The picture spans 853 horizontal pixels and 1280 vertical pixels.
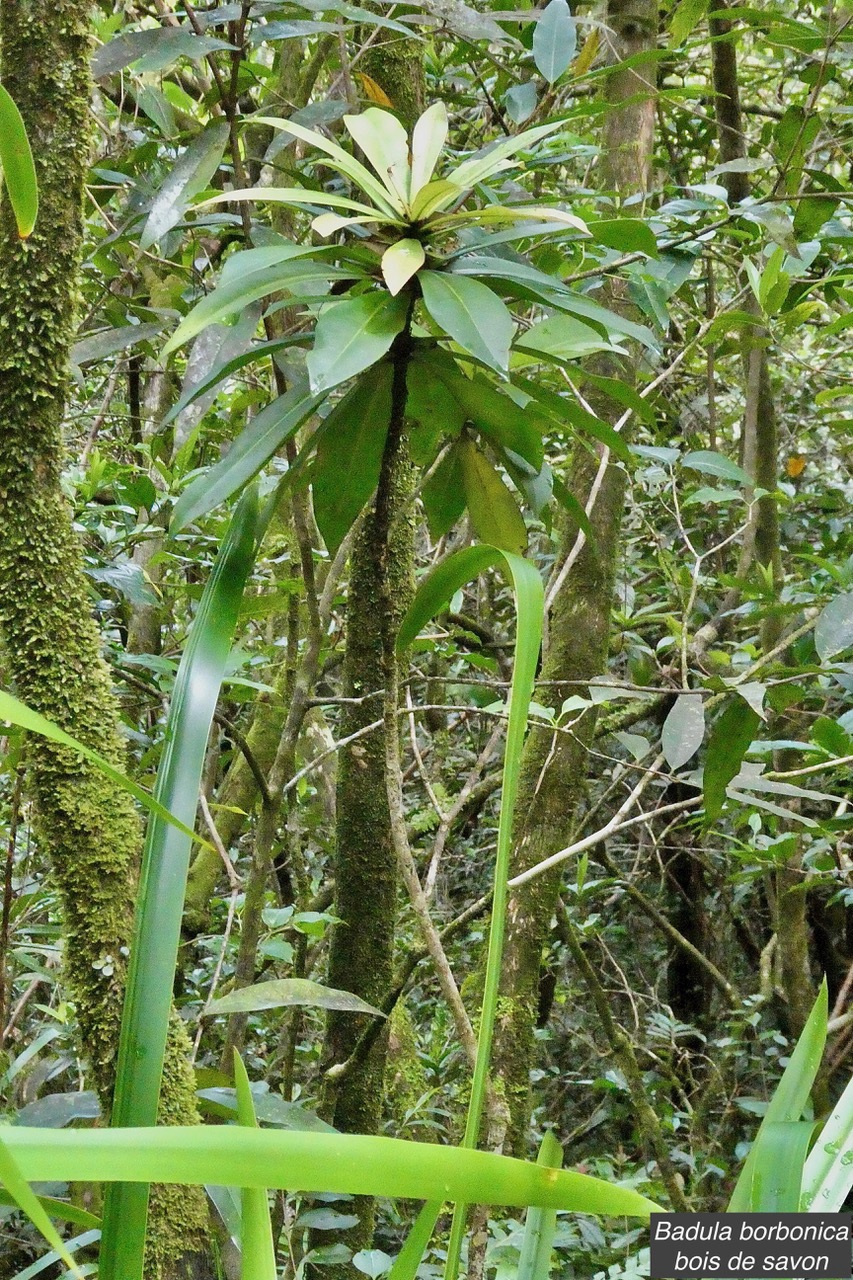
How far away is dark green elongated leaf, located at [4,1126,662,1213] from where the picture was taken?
309 millimetres

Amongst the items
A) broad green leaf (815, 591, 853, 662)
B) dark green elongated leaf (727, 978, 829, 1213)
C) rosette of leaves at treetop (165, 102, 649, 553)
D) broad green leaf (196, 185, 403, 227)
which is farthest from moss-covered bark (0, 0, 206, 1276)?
broad green leaf (815, 591, 853, 662)

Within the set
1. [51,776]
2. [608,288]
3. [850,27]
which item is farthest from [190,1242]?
[850,27]

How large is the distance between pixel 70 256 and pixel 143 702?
1.04m

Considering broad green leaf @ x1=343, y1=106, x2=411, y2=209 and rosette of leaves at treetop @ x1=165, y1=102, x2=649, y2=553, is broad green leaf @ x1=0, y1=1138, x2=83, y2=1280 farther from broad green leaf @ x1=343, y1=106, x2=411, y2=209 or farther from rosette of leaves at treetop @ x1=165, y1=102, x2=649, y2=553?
broad green leaf @ x1=343, y1=106, x2=411, y2=209

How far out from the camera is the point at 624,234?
0.83m

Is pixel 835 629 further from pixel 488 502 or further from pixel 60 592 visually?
pixel 60 592

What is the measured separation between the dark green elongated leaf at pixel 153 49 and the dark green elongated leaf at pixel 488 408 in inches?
15.8

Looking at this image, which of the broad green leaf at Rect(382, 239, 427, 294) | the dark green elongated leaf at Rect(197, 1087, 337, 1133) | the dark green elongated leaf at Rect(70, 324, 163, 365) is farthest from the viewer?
the dark green elongated leaf at Rect(70, 324, 163, 365)

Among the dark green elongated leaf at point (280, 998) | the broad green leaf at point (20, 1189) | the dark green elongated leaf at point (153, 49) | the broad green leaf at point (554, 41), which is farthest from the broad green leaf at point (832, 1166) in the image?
the broad green leaf at point (554, 41)

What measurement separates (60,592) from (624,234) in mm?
522

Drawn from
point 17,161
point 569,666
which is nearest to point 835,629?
point 569,666

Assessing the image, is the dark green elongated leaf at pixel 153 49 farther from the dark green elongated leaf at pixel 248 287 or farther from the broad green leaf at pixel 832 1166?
the broad green leaf at pixel 832 1166

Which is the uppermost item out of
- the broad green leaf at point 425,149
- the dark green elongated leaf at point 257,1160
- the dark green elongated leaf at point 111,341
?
the dark green elongated leaf at point 111,341

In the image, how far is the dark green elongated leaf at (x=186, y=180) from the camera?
88 cm
